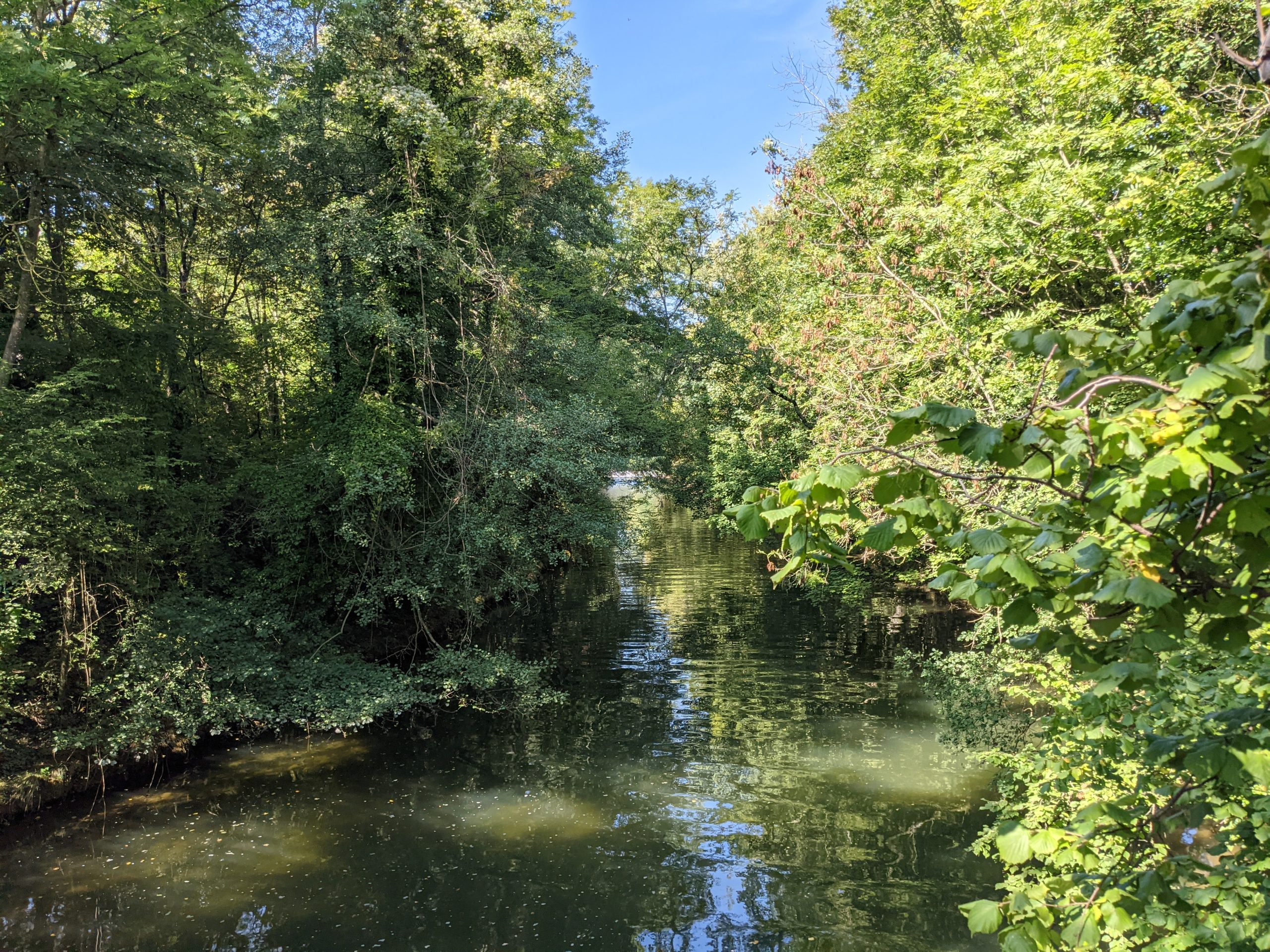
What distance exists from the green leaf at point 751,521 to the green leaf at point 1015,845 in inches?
43.1

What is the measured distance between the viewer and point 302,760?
11133 mm

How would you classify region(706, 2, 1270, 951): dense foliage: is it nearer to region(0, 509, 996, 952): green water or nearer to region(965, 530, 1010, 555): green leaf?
region(965, 530, 1010, 555): green leaf

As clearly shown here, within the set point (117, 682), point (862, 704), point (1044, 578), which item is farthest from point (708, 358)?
point (1044, 578)

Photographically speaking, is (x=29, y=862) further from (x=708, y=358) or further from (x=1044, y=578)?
(x=708, y=358)

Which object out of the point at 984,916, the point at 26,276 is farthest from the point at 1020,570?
the point at 26,276

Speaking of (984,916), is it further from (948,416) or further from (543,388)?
(543,388)

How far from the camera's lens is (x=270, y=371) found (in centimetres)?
1520

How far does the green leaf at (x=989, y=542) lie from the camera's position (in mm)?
2123

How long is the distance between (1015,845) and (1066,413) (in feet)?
4.18

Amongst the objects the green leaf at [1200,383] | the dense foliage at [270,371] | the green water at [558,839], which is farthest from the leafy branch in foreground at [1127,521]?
the dense foliage at [270,371]

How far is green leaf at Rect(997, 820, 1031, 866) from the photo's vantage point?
84.6 inches

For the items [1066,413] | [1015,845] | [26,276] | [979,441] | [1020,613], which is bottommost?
[1015,845]

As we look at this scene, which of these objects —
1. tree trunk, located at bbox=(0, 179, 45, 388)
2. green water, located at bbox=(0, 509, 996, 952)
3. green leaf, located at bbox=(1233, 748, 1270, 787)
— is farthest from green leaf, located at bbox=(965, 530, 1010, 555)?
tree trunk, located at bbox=(0, 179, 45, 388)

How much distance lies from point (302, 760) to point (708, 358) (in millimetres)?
14199
